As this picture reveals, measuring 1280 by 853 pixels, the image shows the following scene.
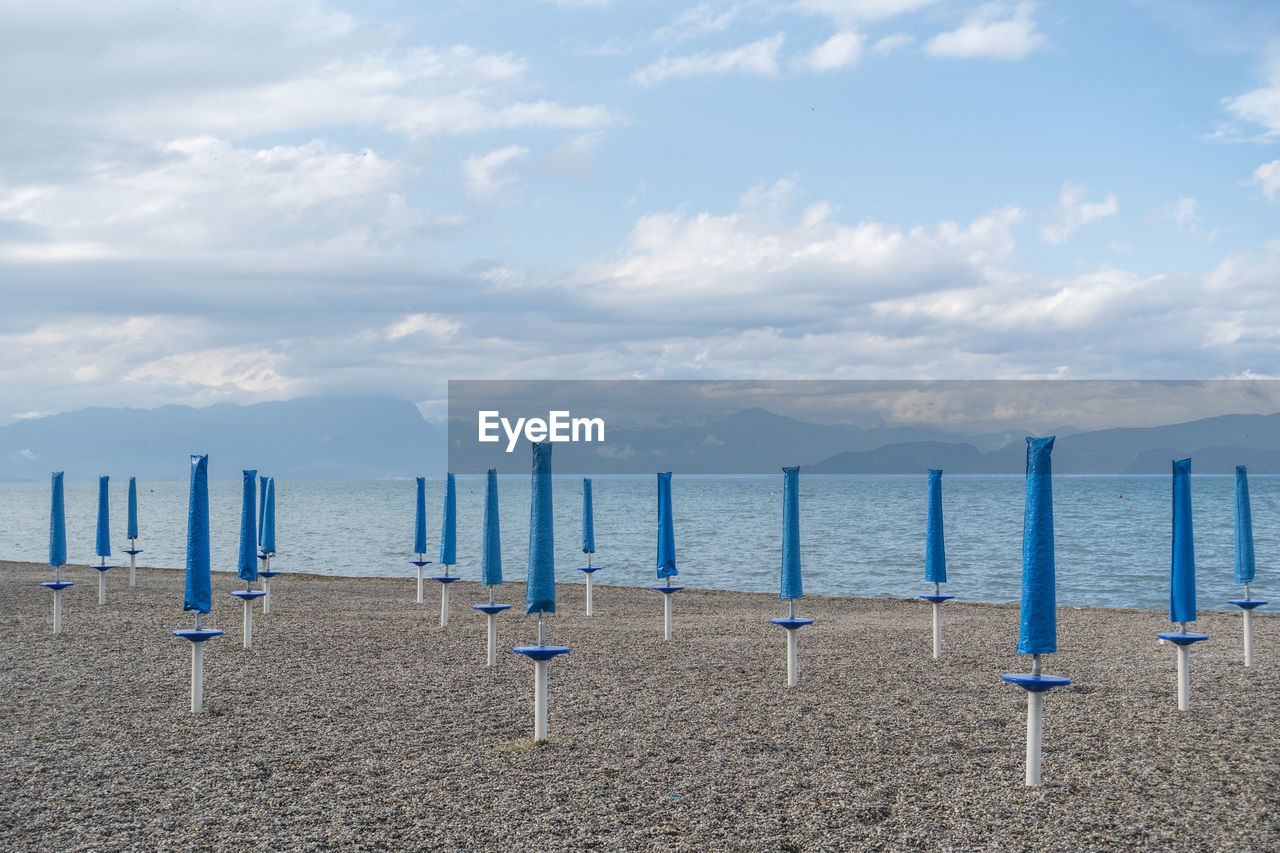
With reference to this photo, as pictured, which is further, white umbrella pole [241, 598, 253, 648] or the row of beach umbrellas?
white umbrella pole [241, 598, 253, 648]

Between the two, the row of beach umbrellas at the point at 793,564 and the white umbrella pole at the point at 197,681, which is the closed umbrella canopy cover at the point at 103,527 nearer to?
the row of beach umbrellas at the point at 793,564

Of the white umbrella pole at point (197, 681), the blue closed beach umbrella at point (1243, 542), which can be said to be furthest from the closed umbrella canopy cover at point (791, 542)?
the white umbrella pole at point (197, 681)

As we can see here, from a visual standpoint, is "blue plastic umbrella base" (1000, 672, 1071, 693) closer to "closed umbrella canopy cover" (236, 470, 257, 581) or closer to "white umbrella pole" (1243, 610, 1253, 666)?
"white umbrella pole" (1243, 610, 1253, 666)

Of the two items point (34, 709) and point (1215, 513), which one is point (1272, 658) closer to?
point (34, 709)

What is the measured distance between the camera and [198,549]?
376 inches

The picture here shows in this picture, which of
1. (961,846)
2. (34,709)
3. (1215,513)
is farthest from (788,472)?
(1215,513)

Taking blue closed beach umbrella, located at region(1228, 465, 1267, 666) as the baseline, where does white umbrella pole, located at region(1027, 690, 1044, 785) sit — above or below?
below

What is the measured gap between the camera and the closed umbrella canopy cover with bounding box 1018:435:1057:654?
7.21 metres

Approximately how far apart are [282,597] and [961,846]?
60.3 ft

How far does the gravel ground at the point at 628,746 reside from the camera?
21.6 feet

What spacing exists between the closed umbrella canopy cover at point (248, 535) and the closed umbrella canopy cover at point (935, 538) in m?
9.22

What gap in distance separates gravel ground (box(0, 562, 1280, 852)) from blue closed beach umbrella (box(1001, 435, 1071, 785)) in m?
0.47

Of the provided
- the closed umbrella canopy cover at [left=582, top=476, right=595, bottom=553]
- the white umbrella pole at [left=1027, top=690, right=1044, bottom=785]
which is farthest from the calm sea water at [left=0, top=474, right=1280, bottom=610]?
the white umbrella pole at [left=1027, top=690, right=1044, bottom=785]

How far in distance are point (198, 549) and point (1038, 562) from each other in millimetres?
7577
